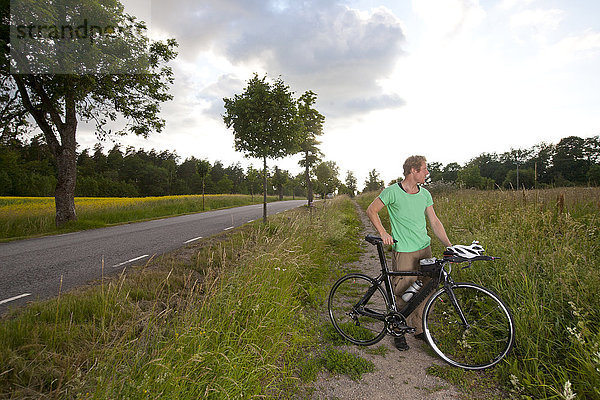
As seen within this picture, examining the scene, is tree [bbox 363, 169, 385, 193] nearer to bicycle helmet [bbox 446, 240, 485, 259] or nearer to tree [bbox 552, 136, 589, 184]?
tree [bbox 552, 136, 589, 184]

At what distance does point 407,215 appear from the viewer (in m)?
3.27

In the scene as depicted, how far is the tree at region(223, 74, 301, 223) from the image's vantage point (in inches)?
429

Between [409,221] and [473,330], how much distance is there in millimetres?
1445

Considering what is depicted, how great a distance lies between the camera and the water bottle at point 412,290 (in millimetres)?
3184

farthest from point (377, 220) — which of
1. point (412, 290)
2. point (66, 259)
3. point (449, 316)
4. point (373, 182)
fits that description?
point (373, 182)

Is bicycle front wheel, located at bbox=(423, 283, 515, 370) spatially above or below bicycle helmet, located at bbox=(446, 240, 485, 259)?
below

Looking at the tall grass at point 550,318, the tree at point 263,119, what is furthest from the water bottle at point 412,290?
the tree at point 263,119

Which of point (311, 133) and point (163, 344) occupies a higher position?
point (311, 133)

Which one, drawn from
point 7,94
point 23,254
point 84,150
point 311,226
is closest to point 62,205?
point 7,94

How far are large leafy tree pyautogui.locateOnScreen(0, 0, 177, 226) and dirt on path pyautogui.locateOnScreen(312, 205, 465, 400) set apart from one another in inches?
545

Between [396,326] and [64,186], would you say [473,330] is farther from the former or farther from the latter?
[64,186]

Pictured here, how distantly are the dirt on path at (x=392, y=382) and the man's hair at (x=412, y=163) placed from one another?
7.00 ft

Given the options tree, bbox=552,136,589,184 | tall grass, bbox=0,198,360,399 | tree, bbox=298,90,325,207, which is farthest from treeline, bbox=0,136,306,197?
tree, bbox=552,136,589,184

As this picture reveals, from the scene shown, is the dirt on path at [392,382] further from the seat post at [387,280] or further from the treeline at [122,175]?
the treeline at [122,175]
